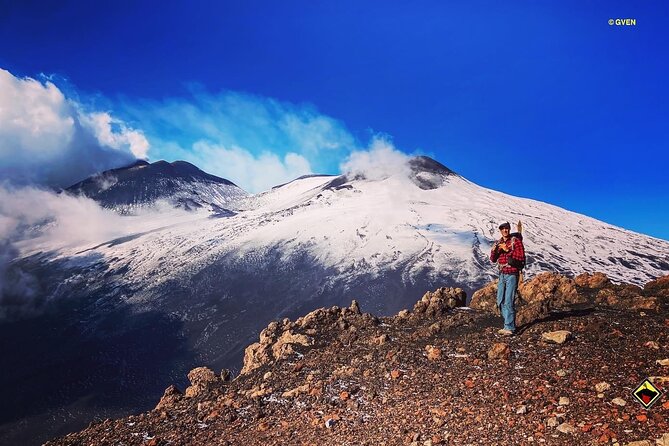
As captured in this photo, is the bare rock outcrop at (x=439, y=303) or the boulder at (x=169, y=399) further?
the bare rock outcrop at (x=439, y=303)

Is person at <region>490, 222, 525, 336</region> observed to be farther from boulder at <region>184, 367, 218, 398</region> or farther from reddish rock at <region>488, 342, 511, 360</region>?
boulder at <region>184, 367, 218, 398</region>

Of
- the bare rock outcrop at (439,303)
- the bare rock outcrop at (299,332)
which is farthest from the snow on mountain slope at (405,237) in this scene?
the bare rock outcrop at (299,332)

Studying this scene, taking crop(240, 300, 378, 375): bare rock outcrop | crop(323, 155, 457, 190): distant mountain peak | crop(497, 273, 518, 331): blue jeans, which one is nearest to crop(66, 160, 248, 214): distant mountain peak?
crop(323, 155, 457, 190): distant mountain peak

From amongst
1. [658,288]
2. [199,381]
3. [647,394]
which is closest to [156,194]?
[199,381]

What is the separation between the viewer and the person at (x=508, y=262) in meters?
11.2

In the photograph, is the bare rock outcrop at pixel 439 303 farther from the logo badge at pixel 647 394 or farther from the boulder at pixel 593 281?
the logo badge at pixel 647 394

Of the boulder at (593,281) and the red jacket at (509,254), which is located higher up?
the red jacket at (509,254)

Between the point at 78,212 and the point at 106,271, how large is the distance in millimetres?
63587

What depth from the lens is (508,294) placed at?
37.1ft

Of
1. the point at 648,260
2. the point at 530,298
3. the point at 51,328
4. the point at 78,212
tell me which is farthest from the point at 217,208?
the point at 530,298

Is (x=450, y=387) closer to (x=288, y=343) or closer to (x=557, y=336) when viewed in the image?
→ (x=557, y=336)

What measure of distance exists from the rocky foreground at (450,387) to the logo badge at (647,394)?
12 centimetres

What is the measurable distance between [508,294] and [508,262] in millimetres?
795

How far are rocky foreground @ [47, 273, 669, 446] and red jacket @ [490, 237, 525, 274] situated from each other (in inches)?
66.4
